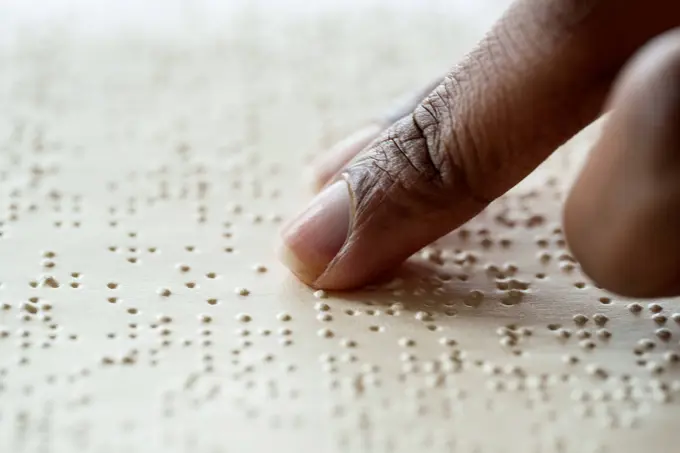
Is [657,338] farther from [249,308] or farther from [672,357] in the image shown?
[249,308]

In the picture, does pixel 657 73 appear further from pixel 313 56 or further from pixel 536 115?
pixel 313 56

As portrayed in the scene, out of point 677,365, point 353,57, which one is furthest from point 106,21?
point 677,365

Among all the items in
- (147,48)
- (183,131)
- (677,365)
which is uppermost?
(147,48)

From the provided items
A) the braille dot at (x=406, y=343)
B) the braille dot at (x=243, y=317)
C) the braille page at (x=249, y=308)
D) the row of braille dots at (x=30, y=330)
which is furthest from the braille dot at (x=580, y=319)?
the row of braille dots at (x=30, y=330)

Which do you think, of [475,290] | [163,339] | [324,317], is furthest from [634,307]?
[163,339]

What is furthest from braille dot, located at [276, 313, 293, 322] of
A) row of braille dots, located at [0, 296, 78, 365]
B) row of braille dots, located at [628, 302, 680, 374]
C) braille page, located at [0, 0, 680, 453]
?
row of braille dots, located at [628, 302, 680, 374]

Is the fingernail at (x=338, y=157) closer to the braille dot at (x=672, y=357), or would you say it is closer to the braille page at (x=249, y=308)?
the braille page at (x=249, y=308)

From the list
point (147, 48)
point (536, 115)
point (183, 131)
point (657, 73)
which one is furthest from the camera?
point (147, 48)

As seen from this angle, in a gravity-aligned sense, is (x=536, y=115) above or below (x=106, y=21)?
below
